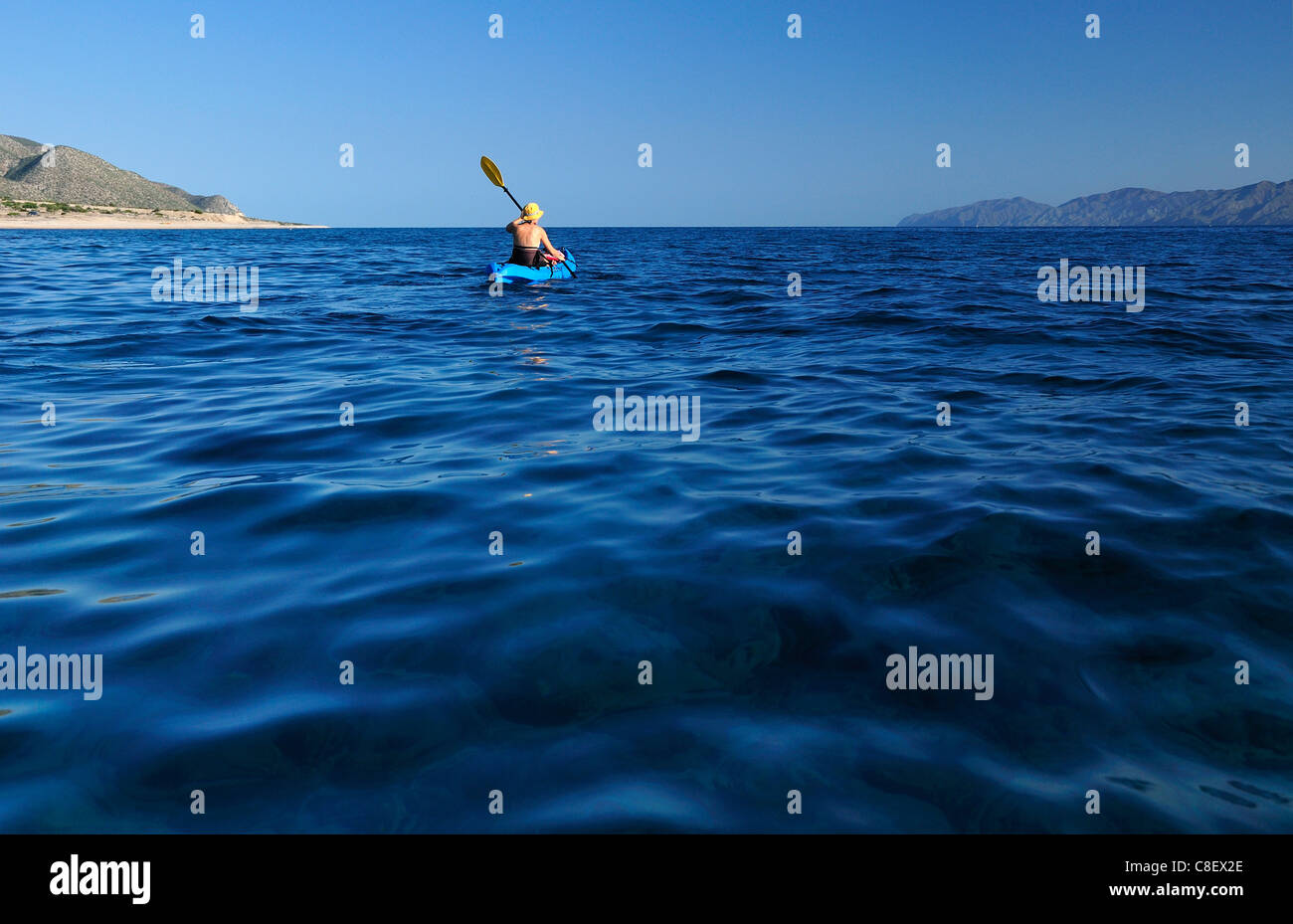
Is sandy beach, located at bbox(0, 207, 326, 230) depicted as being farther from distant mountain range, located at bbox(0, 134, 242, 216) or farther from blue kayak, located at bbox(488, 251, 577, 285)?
blue kayak, located at bbox(488, 251, 577, 285)

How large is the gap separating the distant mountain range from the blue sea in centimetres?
16087

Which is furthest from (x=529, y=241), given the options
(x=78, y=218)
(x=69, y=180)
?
(x=69, y=180)

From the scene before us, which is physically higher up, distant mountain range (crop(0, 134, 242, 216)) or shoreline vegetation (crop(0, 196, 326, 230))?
distant mountain range (crop(0, 134, 242, 216))

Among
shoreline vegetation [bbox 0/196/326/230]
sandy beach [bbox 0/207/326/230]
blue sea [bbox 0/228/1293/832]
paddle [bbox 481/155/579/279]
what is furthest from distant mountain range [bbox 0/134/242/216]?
blue sea [bbox 0/228/1293/832]

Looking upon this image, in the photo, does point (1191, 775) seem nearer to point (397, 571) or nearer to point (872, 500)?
point (872, 500)

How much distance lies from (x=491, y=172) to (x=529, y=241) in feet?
7.29

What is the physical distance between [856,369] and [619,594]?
24.1 feet

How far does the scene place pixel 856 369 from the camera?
422 inches

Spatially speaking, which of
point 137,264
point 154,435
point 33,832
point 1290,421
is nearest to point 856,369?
point 1290,421

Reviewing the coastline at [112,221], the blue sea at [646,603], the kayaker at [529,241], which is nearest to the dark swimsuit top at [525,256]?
the kayaker at [529,241]

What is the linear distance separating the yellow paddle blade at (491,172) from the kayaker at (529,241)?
126 centimetres

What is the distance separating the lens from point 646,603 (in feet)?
13.7

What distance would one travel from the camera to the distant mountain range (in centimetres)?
14238

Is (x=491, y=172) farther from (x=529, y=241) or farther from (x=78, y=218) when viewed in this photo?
(x=78, y=218)
